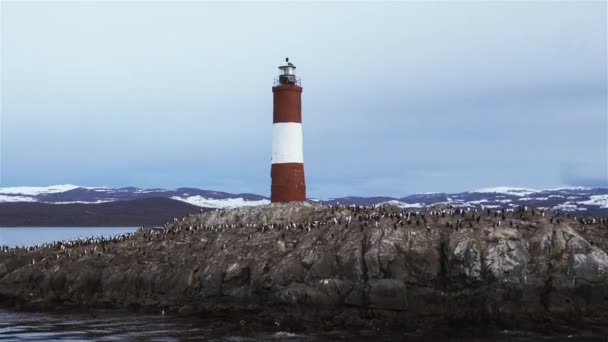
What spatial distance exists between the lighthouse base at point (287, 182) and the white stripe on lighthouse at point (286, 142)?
55 cm

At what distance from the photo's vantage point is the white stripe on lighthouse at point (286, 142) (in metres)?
55.8

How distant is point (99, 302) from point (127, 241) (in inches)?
404

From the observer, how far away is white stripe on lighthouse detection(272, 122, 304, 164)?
55.8 meters

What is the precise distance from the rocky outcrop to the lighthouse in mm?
9565

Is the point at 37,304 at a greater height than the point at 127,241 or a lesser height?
lesser

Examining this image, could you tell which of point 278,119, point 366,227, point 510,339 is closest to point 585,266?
point 510,339

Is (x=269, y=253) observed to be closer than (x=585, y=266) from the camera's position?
No

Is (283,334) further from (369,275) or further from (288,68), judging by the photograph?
(288,68)

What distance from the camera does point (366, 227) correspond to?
4150cm

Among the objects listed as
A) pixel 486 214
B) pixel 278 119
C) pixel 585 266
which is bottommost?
pixel 585 266

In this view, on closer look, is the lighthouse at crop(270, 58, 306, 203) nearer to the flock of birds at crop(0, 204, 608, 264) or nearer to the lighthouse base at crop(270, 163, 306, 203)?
the lighthouse base at crop(270, 163, 306, 203)

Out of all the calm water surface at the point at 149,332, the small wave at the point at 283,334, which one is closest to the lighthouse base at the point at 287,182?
the calm water surface at the point at 149,332

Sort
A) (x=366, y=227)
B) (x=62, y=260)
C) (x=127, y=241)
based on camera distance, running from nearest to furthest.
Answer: (x=366, y=227) < (x=62, y=260) < (x=127, y=241)

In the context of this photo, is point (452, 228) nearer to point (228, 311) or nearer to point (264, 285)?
point (264, 285)
